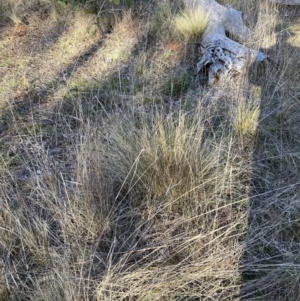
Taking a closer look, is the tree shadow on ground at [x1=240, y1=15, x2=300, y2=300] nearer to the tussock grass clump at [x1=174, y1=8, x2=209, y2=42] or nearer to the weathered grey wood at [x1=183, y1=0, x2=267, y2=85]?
the weathered grey wood at [x1=183, y1=0, x2=267, y2=85]

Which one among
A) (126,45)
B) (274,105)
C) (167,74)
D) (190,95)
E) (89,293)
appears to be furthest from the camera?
(126,45)

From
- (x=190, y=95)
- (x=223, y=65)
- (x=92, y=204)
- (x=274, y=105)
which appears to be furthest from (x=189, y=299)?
(x=223, y=65)

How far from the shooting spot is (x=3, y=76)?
4.23 meters

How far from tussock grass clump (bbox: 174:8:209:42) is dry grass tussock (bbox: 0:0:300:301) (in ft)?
3.44

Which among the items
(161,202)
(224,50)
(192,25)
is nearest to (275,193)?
(161,202)

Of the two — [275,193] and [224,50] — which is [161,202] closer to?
[275,193]

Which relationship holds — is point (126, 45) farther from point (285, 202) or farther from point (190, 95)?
point (285, 202)

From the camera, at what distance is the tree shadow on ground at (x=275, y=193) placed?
1802 mm

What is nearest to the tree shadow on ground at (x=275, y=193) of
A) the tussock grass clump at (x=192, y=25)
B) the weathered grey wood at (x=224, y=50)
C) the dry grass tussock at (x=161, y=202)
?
the dry grass tussock at (x=161, y=202)

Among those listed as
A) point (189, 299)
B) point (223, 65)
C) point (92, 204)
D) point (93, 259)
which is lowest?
point (189, 299)

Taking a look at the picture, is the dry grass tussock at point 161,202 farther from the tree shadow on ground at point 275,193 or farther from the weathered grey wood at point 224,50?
the weathered grey wood at point 224,50

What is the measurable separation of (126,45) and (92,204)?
115 inches

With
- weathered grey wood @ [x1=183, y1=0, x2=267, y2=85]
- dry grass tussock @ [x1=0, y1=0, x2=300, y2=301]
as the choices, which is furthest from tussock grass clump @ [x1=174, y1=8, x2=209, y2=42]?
dry grass tussock @ [x1=0, y1=0, x2=300, y2=301]

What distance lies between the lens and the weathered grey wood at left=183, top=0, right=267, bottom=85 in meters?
3.57
